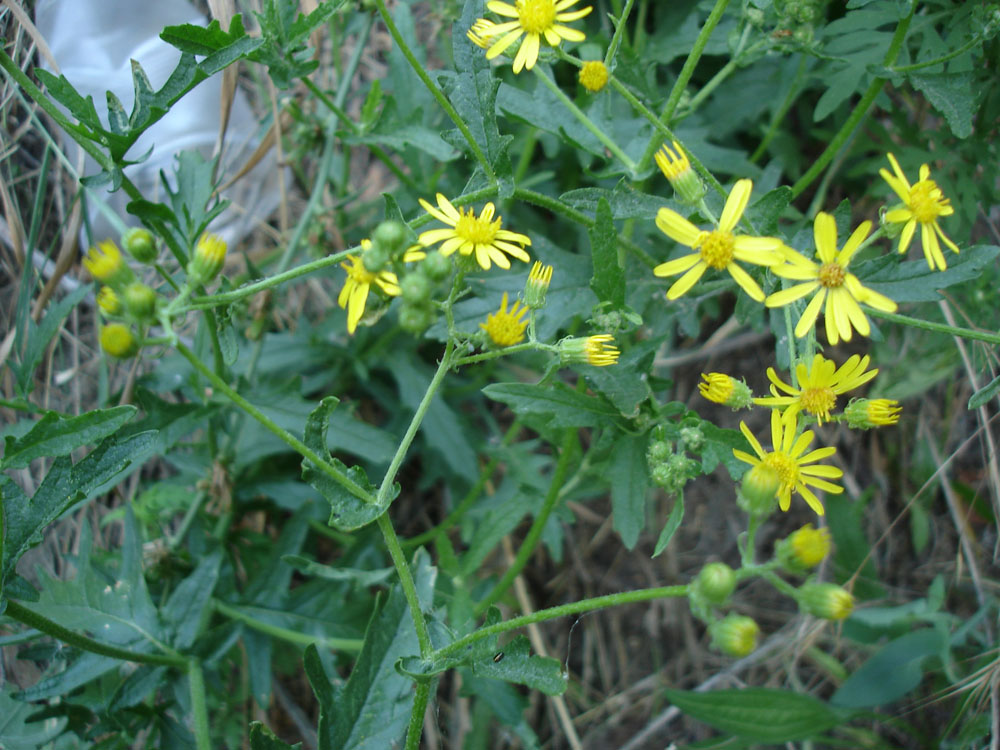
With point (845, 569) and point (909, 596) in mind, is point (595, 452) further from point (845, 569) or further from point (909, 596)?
point (909, 596)

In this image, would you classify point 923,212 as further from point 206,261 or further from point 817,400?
point 206,261

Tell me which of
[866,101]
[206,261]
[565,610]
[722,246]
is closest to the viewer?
[565,610]

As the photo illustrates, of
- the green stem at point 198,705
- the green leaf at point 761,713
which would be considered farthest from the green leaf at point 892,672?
the green stem at point 198,705

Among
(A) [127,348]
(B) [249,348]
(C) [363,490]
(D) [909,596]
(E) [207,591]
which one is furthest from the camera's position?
(D) [909,596]

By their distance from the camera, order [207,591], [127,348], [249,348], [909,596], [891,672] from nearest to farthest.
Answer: [127,348] → [207,591] → [891,672] → [249,348] → [909,596]

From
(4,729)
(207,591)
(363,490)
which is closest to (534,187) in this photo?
(363,490)

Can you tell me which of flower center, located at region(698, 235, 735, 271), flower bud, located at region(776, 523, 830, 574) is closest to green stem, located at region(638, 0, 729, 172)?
flower center, located at region(698, 235, 735, 271)

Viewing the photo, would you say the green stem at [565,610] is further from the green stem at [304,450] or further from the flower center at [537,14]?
the flower center at [537,14]

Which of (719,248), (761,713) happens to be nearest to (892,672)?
(761,713)
